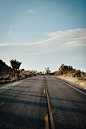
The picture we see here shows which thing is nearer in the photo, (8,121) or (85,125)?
(85,125)

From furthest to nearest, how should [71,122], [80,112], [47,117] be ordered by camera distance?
[80,112], [47,117], [71,122]

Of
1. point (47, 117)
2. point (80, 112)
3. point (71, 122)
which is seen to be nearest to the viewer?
point (71, 122)

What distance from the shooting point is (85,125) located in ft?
12.1

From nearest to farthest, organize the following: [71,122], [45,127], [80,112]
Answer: [45,127] → [71,122] → [80,112]

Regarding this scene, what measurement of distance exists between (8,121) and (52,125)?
168 centimetres

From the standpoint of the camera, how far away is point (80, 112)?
4.75 m

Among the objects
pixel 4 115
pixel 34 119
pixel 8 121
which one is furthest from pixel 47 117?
pixel 4 115

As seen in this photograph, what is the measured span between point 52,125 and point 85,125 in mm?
1171

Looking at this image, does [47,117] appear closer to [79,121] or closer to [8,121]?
[79,121]

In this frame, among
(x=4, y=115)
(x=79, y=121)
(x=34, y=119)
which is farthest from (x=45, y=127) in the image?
(x=4, y=115)

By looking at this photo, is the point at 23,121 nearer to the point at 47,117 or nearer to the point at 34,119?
the point at 34,119

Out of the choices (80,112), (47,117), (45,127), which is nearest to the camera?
(45,127)

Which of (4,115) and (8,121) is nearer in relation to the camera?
(8,121)

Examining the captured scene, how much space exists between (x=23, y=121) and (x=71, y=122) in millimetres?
1798
